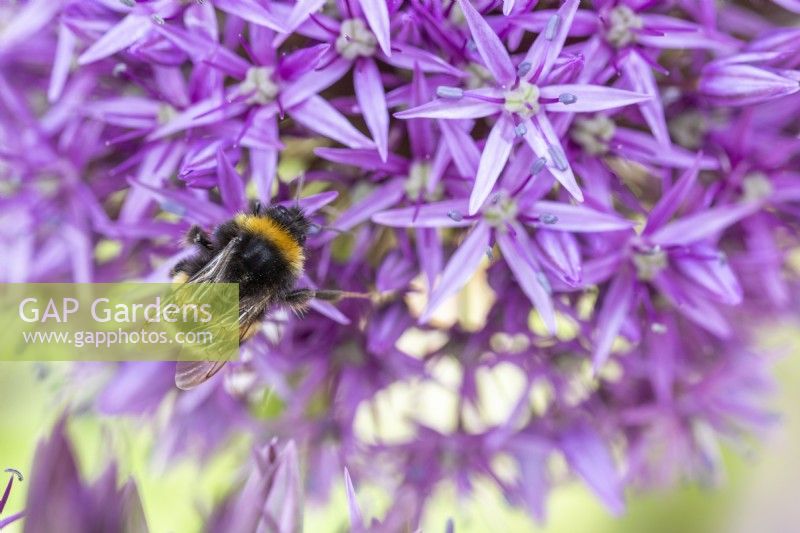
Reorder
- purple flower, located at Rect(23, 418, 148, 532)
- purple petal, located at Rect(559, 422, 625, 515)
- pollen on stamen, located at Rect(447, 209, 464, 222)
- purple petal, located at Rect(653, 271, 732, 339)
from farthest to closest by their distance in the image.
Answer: purple petal, located at Rect(559, 422, 625, 515) < purple petal, located at Rect(653, 271, 732, 339) < pollen on stamen, located at Rect(447, 209, 464, 222) < purple flower, located at Rect(23, 418, 148, 532)

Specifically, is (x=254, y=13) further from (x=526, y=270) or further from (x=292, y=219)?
(x=526, y=270)

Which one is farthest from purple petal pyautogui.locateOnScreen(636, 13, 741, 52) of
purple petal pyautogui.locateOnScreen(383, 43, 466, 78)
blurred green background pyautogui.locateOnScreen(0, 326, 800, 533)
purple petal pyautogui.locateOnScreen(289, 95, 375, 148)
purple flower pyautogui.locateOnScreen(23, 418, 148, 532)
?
purple flower pyautogui.locateOnScreen(23, 418, 148, 532)

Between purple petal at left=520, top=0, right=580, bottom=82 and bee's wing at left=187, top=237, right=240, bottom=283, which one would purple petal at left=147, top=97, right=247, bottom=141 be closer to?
bee's wing at left=187, top=237, right=240, bottom=283

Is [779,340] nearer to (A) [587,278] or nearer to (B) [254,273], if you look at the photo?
(A) [587,278]

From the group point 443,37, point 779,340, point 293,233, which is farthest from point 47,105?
point 779,340

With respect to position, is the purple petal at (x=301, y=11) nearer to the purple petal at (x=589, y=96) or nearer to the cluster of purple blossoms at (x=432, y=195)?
the cluster of purple blossoms at (x=432, y=195)

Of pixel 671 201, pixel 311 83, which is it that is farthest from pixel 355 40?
pixel 671 201

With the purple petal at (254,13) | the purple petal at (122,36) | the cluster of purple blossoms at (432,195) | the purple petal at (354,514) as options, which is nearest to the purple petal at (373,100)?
the cluster of purple blossoms at (432,195)

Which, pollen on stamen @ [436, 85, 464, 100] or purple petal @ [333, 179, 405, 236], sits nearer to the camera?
pollen on stamen @ [436, 85, 464, 100]
